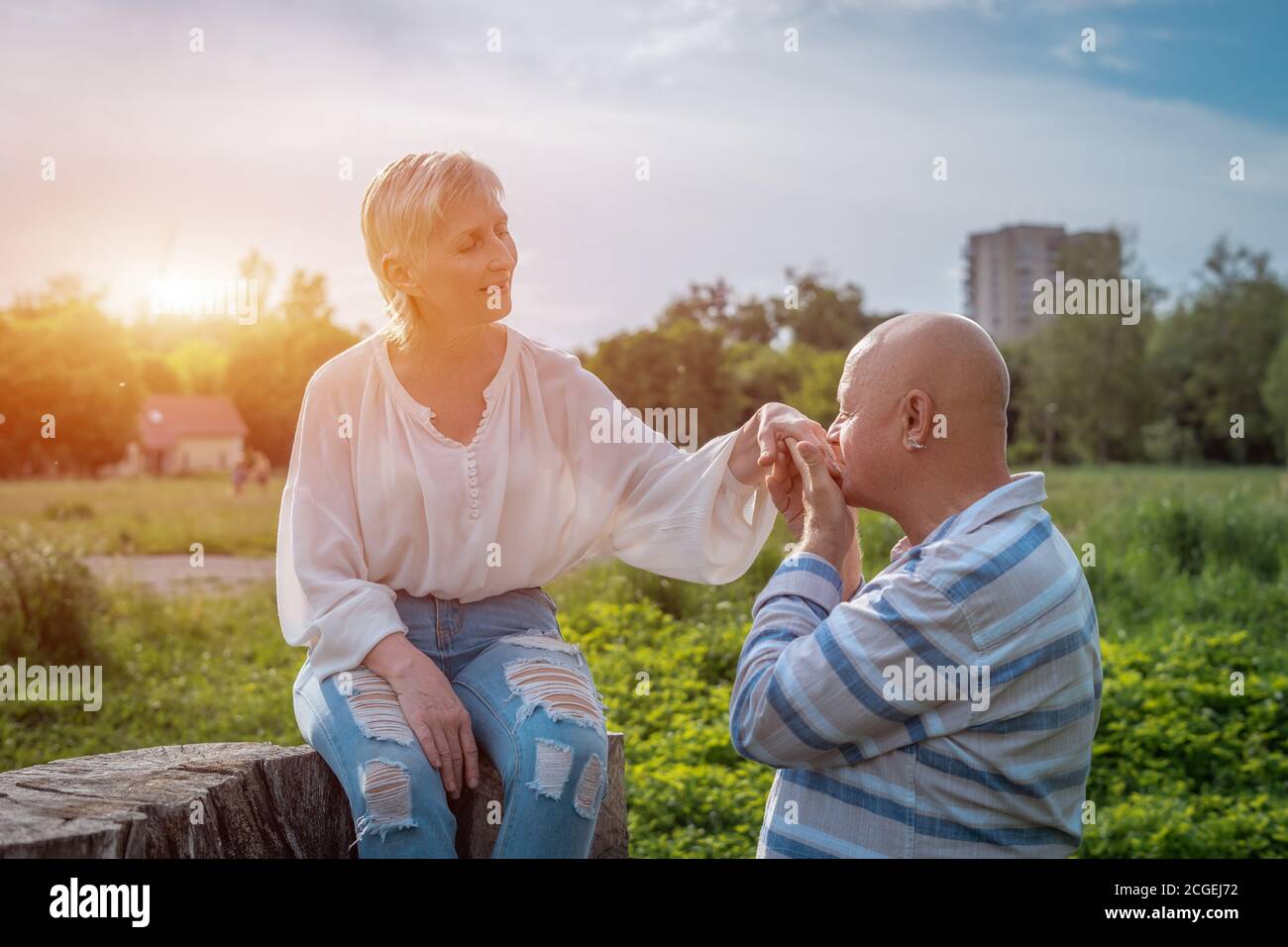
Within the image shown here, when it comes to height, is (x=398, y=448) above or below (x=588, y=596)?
above

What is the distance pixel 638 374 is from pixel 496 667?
8.43 m

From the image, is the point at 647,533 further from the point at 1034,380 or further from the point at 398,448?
the point at 1034,380

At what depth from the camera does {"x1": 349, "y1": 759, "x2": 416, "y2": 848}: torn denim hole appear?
2436mm

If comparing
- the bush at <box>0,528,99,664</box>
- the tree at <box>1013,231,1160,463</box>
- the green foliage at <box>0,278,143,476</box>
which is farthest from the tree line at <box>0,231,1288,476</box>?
the tree at <box>1013,231,1160,463</box>

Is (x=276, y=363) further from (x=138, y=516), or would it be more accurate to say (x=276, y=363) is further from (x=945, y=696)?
(x=945, y=696)

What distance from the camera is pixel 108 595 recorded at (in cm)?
893

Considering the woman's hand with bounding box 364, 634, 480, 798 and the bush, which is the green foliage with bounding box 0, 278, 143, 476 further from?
the woman's hand with bounding box 364, 634, 480, 798

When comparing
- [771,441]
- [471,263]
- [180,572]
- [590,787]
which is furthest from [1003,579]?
[180,572]

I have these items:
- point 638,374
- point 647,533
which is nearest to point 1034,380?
point 638,374

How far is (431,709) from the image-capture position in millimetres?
2576

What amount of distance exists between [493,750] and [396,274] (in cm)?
111

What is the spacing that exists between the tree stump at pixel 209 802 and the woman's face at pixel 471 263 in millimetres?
1043

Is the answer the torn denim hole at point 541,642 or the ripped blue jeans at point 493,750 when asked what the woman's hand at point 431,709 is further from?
the torn denim hole at point 541,642

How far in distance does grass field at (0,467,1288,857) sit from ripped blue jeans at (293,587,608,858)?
245 cm
